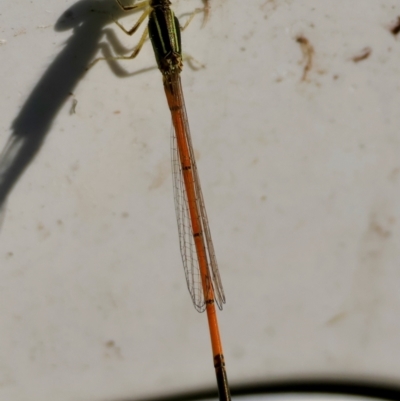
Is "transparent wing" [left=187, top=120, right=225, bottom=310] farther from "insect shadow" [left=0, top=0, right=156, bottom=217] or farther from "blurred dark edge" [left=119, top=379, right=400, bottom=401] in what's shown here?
"insect shadow" [left=0, top=0, right=156, bottom=217]

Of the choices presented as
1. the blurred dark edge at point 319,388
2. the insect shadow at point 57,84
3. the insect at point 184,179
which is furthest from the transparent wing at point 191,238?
the insect shadow at point 57,84

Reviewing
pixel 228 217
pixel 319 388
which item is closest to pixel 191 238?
pixel 228 217

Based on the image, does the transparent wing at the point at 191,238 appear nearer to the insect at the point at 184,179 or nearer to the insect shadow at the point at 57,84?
the insect at the point at 184,179

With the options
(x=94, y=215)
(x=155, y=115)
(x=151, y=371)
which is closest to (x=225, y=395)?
(x=151, y=371)

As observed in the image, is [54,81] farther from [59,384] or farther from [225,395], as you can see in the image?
[225,395]

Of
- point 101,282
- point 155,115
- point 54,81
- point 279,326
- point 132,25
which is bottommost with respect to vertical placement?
point 279,326

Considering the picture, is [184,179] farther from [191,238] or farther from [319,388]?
[319,388]

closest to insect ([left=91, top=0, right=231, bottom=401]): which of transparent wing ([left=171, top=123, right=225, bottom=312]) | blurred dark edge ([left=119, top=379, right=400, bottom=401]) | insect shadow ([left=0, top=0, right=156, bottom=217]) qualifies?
transparent wing ([left=171, top=123, right=225, bottom=312])
